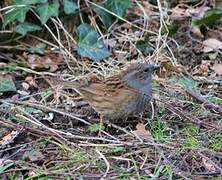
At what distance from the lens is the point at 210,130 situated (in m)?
4.53

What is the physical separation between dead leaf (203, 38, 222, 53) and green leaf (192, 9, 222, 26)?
7.9 inches

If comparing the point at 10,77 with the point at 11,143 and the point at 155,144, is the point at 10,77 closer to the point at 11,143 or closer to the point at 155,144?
the point at 11,143

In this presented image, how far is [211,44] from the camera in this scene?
5930mm

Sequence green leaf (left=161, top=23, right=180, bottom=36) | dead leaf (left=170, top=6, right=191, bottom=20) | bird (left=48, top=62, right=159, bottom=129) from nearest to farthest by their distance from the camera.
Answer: bird (left=48, top=62, right=159, bottom=129) < green leaf (left=161, top=23, right=180, bottom=36) < dead leaf (left=170, top=6, right=191, bottom=20)

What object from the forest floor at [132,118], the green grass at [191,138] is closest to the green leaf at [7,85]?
the forest floor at [132,118]

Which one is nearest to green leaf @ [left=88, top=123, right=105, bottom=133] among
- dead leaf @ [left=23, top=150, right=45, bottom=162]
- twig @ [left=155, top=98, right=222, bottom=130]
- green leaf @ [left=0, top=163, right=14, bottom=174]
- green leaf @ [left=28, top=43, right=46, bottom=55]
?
dead leaf @ [left=23, top=150, right=45, bottom=162]

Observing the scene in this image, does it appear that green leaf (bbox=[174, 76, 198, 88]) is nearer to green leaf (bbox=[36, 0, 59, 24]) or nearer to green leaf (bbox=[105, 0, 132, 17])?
green leaf (bbox=[105, 0, 132, 17])

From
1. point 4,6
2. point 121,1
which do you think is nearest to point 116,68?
point 121,1

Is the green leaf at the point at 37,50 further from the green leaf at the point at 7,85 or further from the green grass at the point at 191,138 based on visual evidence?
the green grass at the point at 191,138

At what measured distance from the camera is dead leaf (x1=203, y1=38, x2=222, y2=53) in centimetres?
588

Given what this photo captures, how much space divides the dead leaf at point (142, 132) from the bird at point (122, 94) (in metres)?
0.10

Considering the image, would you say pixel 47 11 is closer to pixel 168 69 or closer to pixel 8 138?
pixel 168 69

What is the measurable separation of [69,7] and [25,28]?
0.42 m

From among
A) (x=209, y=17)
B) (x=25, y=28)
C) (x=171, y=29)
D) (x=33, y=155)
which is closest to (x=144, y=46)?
(x=171, y=29)
